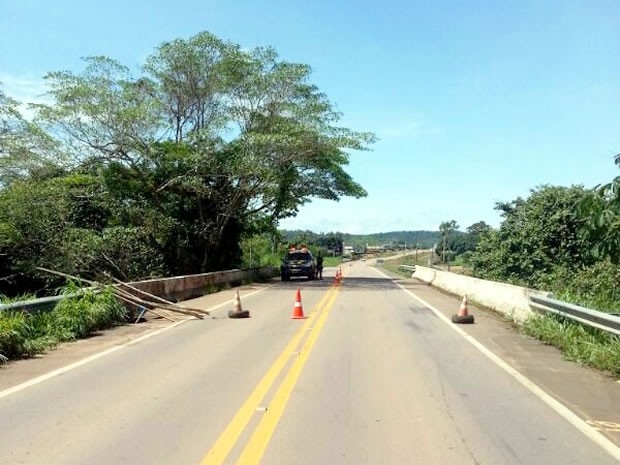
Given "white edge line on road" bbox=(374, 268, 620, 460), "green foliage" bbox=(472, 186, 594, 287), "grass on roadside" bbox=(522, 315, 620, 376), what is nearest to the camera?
"white edge line on road" bbox=(374, 268, 620, 460)

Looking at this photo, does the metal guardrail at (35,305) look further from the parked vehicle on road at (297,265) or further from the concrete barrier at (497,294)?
the parked vehicle on road at (297,265)

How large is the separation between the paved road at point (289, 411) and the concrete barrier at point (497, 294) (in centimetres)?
439

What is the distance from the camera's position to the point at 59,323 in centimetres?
1342

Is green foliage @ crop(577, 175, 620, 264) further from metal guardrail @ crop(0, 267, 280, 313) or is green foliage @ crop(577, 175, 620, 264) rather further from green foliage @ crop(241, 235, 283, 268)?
green foliage @ crop(241, 235, 283, 268)

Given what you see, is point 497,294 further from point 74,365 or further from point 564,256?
point 564,256

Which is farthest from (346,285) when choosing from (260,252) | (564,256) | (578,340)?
(260,252)

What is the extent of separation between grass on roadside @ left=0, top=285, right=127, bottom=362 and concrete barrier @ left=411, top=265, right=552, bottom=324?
31.7ft

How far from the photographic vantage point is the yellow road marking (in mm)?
5543

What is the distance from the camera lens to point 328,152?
37656 mm

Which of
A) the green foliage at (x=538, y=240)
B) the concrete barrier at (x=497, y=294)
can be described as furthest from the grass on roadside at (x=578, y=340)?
the green foliage at (x=538, y=240)

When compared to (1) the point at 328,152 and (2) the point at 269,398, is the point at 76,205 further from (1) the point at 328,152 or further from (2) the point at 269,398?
(2) the point at 269,398

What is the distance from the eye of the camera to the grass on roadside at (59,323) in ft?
36.3

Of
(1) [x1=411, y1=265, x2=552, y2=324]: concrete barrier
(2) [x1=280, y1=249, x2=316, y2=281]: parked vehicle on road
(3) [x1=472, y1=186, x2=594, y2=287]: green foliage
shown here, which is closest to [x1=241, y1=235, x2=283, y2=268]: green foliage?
(2) [x1=280, y1=249, x2=316, y2=281]: parked vehicle on road

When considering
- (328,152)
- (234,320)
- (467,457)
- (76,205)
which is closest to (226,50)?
(328,152)
